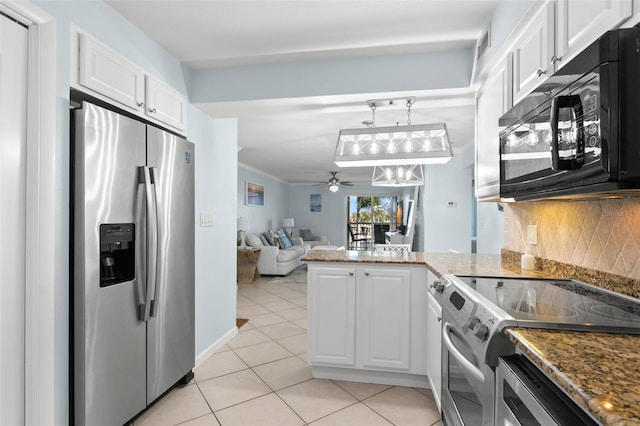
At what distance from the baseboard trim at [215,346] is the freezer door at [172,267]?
0.32 meters

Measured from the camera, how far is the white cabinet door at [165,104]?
2277 mm

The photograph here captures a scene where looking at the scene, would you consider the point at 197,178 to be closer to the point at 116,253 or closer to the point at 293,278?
the point at 116,253

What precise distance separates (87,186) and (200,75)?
4.74 ft

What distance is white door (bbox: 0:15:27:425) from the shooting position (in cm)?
148

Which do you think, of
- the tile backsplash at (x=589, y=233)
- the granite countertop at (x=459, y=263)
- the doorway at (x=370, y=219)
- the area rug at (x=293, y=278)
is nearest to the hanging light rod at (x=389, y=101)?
the tile backsplash at (x=589, y=233)

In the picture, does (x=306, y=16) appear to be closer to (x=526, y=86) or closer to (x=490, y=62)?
(x=490, y=62)

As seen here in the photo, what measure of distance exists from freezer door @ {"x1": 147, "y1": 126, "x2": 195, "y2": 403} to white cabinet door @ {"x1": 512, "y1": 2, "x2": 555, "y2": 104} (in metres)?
2.02

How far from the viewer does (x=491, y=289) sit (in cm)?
160

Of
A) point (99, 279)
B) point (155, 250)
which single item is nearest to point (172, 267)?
point (155, 250)

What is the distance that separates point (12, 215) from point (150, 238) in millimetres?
667

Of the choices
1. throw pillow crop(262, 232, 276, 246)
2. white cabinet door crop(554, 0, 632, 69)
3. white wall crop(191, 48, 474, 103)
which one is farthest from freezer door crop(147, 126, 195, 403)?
throw pillow crop(262, 232, 276, 246)

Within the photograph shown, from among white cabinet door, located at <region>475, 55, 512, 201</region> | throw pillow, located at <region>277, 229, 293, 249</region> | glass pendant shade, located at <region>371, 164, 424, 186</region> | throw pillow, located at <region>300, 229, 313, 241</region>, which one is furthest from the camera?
throw pillow, located at <region>300, 229, 313, 241</region>

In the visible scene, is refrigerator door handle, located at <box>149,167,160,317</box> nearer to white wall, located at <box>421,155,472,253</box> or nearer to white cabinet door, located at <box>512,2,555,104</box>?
white cabinet door, located at <box>512,2,555,104</box>

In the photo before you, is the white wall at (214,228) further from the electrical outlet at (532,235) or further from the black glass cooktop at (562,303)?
the electrical outlet at (532,235)
